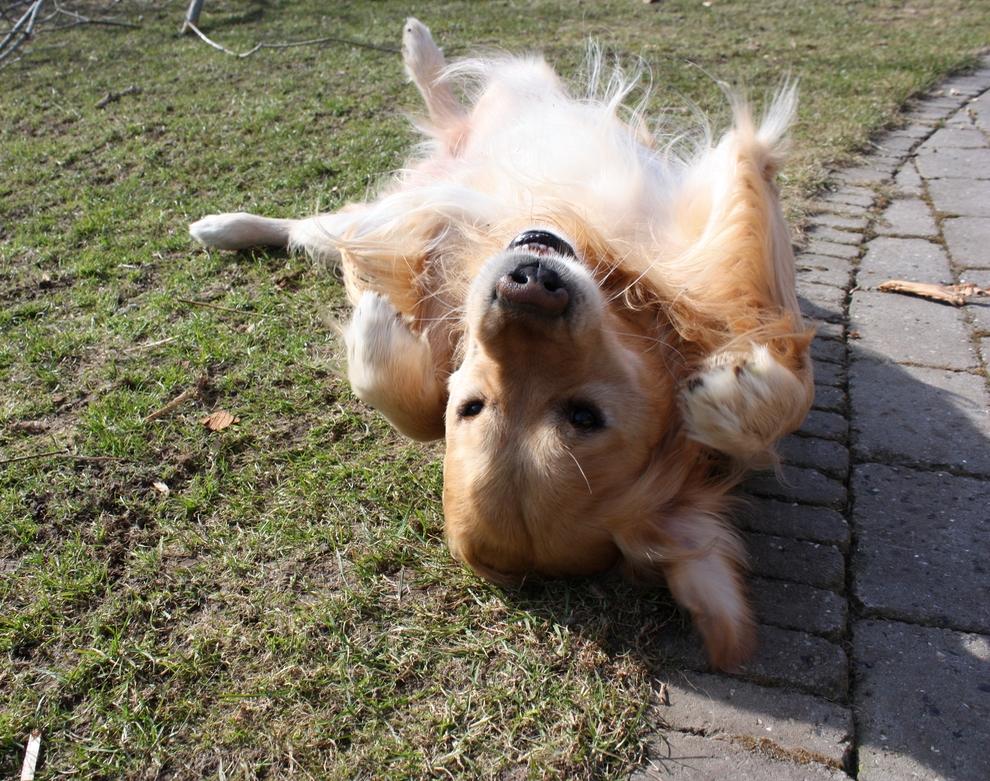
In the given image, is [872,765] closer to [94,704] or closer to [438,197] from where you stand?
[94,704]

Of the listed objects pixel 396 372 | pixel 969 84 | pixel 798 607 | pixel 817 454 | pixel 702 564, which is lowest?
pixel 969 84

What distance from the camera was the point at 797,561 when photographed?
8.79 ft

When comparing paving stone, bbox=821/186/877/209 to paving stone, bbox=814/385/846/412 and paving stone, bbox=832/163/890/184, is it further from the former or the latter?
paving stone, bbox=814/385/846/412

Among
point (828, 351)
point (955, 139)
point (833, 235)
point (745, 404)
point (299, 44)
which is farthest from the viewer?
point (299, 44)

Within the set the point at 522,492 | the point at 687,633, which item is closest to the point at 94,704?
the point at 522,492

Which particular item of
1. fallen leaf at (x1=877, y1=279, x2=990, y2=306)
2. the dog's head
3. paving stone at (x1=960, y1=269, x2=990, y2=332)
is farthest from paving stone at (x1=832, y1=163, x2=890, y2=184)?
the dog's head

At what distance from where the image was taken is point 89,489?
301 cm

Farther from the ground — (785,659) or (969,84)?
(785,659)

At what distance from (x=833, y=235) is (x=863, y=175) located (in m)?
0.94

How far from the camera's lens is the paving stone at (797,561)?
261 cm

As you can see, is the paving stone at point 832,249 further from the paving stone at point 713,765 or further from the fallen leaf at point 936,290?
the paving stone at point 713,765

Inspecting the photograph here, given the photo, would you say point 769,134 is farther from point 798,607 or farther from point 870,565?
point 798,607

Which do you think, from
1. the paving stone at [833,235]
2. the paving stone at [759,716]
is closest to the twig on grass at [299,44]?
the paving stone at [833,235]

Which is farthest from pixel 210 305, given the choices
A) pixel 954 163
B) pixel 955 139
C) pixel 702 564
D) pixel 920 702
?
pixel 955 139
